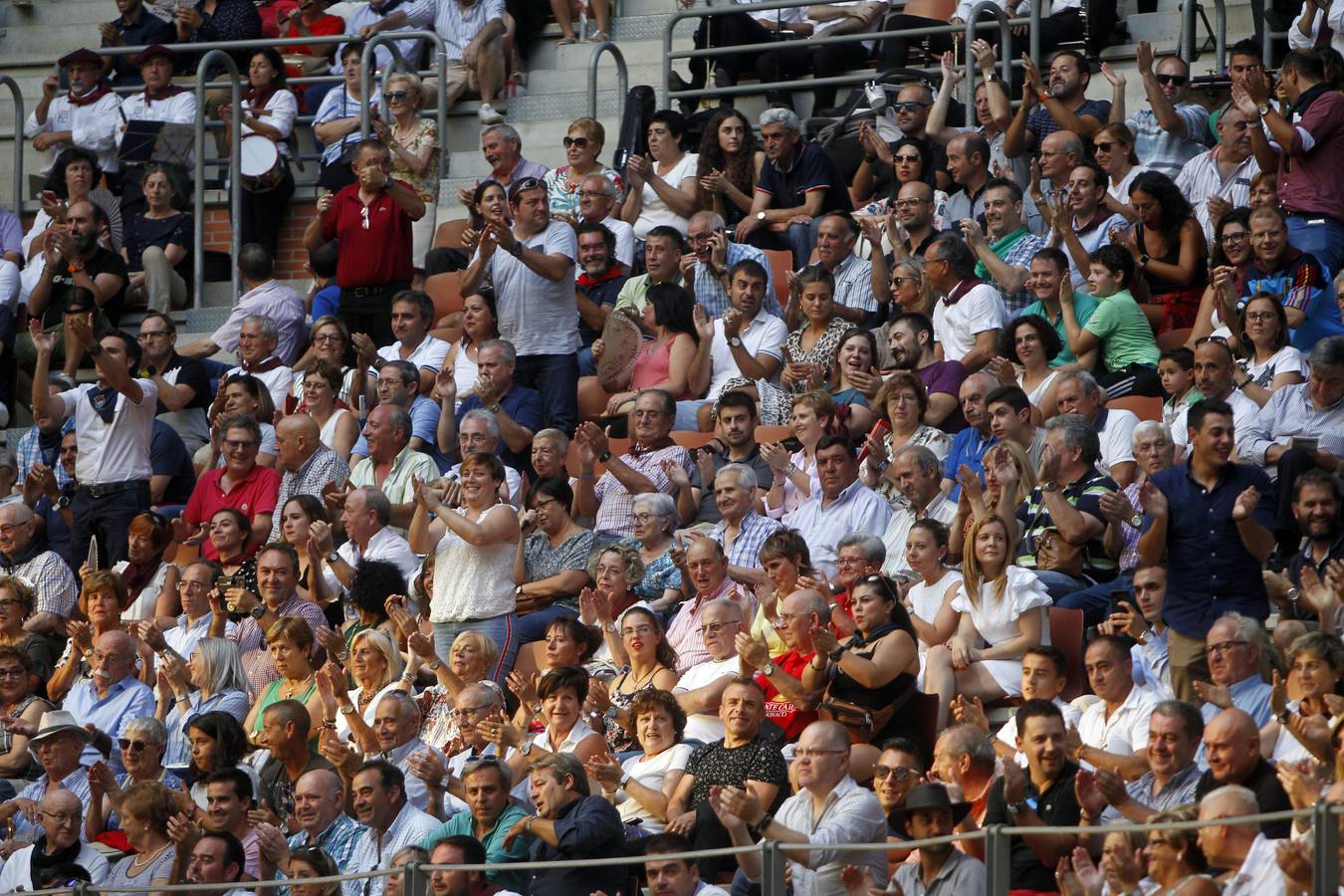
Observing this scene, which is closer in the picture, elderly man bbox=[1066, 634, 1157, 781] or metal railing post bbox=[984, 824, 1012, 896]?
metal railing post bbox=[984, 824, 1012, 896]

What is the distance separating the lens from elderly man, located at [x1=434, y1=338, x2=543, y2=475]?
43.1ft

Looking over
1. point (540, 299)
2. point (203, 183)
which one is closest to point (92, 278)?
point (203, 183)

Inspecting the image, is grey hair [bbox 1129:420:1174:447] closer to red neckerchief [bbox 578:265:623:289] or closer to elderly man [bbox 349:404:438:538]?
elderly man [bbox 349:404:438:538]

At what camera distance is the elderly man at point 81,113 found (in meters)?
16.8

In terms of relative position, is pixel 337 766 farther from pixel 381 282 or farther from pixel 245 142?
pixel 245 142

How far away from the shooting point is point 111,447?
13852mm

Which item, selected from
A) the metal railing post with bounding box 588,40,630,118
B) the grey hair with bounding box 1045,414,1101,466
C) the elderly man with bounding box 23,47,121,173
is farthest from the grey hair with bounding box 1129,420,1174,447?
the elderly man with bounding box 23,47,121,173

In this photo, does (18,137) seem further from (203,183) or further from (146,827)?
(146,827)

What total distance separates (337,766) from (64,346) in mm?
5394

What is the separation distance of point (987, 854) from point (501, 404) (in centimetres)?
626

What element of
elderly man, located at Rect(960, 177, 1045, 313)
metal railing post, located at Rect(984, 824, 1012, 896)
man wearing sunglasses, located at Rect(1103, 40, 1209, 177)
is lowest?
metal railing post, located at Rect(984, 824, 1012, 896)

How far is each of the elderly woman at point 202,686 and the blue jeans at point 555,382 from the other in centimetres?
237

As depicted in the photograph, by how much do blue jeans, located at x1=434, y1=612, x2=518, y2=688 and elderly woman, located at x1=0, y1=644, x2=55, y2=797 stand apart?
1.81 metres

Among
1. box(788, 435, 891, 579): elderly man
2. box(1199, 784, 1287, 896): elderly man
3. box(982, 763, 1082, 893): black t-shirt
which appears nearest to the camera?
box(1199, 784, 1287, 896): elderly man
